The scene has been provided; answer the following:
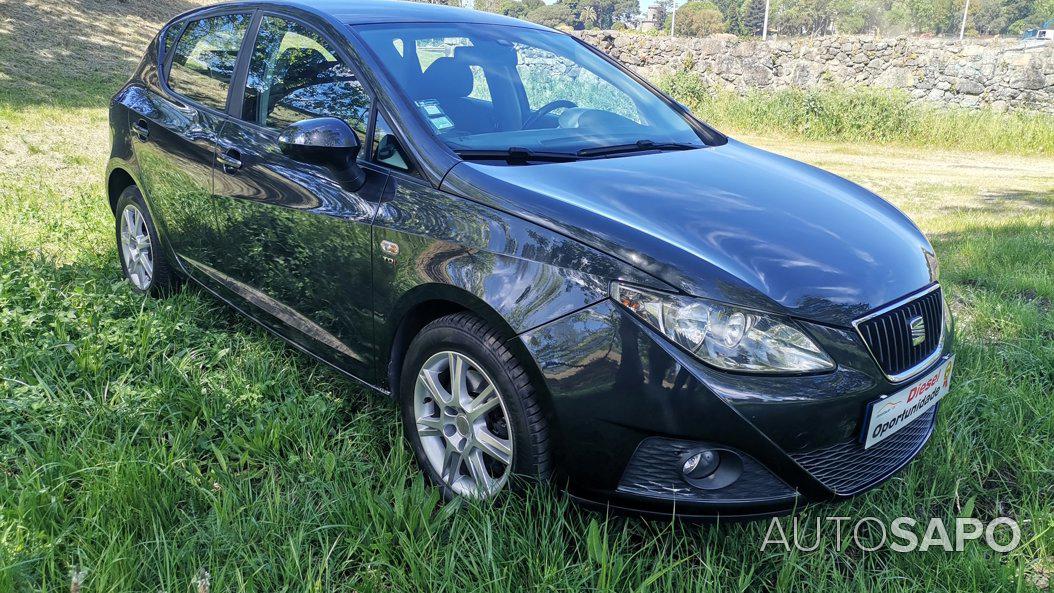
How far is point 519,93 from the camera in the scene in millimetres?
3207

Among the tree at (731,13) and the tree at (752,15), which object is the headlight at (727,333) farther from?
the tree at (752,15)

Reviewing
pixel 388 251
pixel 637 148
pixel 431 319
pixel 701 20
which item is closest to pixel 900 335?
pixel 637 148

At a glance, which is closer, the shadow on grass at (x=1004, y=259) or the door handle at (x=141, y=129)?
the door handle at (x=141, y=129)

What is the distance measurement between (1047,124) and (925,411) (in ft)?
41.3

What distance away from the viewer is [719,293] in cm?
202

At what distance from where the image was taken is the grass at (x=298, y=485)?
2115mm

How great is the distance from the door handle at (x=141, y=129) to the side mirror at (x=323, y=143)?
1.71 metres

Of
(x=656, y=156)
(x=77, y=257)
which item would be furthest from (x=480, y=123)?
(x=77, y=257)

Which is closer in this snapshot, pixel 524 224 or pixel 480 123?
pixel 524 224

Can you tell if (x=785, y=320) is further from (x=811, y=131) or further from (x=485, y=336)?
(x=811, y=131)

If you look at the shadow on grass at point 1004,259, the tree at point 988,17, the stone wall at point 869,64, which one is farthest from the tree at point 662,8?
the shadow on grass at point 1004,259

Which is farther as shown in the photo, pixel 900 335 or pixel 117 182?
pixel 117 182

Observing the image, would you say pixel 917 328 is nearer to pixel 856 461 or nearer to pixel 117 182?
pixel 856 461

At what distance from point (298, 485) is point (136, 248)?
91.1 inches
